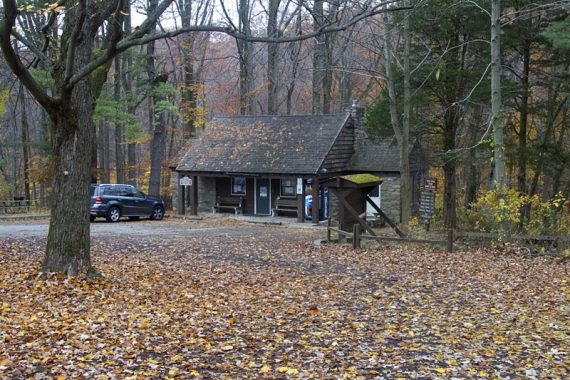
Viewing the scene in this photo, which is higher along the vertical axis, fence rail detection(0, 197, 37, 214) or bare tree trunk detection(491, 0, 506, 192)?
bare tree trunk detection(491, 0, 506, 192)

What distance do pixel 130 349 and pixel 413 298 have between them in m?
5.08

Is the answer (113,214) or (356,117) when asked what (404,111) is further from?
(113,214)

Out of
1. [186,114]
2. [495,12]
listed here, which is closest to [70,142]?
[495,12]

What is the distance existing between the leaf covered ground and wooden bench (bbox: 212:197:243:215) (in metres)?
15.3

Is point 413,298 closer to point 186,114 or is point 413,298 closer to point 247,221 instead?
point 247,221

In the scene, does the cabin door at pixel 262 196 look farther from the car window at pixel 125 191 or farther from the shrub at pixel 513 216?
the shrub at pixel 513 216

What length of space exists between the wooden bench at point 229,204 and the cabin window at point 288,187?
2.34 metres

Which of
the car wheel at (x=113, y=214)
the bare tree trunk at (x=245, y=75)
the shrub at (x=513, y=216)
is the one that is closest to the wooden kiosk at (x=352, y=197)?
the shrub at (x=513, y=216)

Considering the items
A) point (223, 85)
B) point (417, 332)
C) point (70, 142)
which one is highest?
point (223, 85)

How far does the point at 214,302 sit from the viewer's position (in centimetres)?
903

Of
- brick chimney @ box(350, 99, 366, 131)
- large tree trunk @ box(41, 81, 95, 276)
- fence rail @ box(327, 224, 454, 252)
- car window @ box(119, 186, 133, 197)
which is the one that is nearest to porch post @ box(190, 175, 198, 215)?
car window @ box(119, 186, 133, 197)

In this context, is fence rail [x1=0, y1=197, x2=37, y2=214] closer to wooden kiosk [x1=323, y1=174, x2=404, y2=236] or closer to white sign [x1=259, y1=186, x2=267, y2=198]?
white sign [x1=259, y1=186, x2=267, y2=198]

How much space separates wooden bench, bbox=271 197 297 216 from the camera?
90.1 feet

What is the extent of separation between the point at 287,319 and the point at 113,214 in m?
19.6
